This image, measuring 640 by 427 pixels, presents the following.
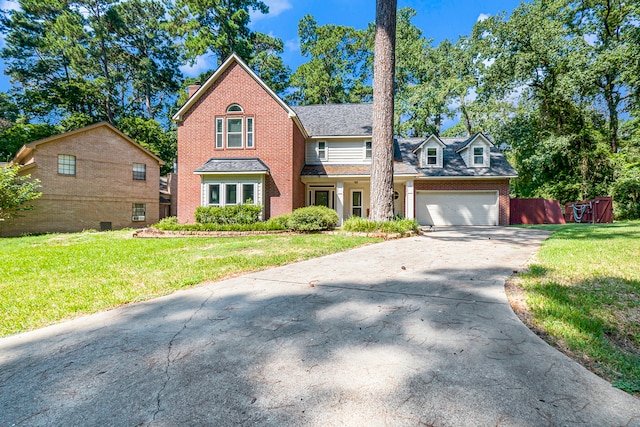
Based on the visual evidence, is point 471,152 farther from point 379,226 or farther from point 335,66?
point 335,66

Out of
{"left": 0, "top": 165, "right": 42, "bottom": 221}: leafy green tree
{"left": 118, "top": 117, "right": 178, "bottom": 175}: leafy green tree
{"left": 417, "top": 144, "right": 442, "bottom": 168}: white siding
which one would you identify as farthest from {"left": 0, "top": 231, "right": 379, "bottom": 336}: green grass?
{"left": 118, "top": 117, "right": 178, "bottom": 175}: leafy green tree

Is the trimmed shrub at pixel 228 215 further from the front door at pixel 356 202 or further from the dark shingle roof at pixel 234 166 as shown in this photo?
the front door at pixel 356 202

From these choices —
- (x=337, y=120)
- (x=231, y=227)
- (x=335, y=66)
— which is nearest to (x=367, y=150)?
(x=337, y=120)

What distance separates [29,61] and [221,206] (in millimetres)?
27844

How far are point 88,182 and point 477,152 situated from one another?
24.2 m

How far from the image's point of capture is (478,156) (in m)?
18.5

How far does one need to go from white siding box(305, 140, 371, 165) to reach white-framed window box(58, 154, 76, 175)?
14.2 meters

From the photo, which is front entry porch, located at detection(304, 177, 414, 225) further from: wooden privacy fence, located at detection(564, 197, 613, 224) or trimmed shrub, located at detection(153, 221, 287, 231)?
wooden privacy fence, located at detection(564, 197, 613, 224)

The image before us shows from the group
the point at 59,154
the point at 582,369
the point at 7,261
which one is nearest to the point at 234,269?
the point at 582,369

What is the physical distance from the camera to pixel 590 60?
1816 cm

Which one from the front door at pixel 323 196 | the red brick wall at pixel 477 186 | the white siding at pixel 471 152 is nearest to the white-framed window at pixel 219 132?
the front door at pixel 323 196

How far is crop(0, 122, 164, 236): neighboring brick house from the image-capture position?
17.0 m

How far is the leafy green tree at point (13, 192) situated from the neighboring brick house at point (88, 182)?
1146 millimetres

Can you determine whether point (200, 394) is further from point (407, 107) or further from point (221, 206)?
point (407, 107)
